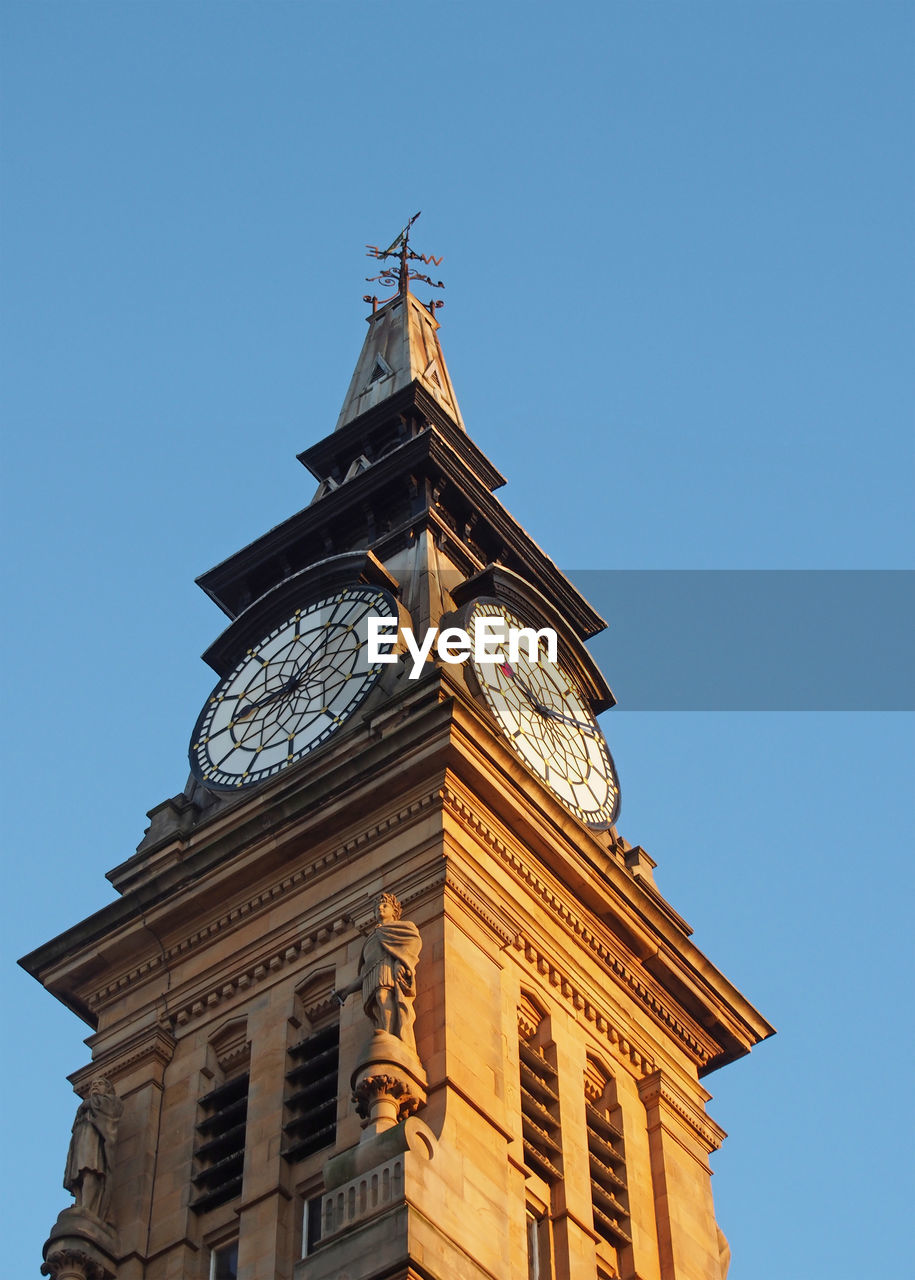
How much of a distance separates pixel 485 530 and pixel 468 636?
6.57 metres

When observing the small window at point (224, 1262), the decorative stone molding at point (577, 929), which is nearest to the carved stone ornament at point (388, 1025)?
the decorative stone molding at point (577, 929)

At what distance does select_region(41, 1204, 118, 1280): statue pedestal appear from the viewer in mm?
36281

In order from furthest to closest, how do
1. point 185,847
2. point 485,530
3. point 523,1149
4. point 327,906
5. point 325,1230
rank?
point 485,530 < point 185,847 < point 327,906 < point 523,1149 < point 325,1230

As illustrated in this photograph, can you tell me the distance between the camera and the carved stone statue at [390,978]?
113 feet

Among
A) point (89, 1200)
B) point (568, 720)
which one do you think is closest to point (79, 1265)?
point (89, 1200)

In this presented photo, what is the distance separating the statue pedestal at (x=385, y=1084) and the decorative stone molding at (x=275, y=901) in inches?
197

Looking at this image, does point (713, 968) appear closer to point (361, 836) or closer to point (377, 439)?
point (361, 836)

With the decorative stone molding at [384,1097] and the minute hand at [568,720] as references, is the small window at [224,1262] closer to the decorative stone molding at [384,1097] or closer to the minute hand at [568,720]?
the decorative stone molding at [384,1097]

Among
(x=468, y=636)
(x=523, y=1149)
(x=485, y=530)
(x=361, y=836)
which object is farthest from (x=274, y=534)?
(x=523, y=1149)

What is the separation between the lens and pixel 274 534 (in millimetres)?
49406

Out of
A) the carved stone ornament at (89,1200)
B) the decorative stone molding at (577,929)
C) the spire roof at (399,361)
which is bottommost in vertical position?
the carved stone ornament at (89,1200)

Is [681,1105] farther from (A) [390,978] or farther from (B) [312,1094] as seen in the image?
(A) [390,978]

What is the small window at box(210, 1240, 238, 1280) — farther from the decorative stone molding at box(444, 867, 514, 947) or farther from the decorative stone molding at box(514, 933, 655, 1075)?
the decorative stone molding at box(514, 933, 655, 1075)

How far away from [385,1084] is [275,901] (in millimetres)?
7035
